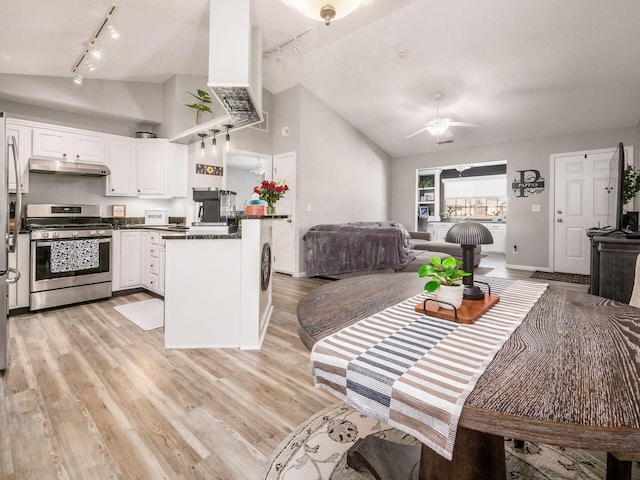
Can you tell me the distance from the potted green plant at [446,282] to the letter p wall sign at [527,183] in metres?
6.21

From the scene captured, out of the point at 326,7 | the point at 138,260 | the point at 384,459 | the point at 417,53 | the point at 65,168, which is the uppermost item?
the point at 417,53

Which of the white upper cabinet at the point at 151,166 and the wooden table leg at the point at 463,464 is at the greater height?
the white upper cabinet at the point at 151,166

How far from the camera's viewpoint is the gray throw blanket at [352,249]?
4.50 meters

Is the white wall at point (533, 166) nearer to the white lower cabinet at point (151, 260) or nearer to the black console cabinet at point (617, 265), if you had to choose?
the black console cabinet at point (617, 265)

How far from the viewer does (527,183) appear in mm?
6062

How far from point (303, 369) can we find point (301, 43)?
13.2ft

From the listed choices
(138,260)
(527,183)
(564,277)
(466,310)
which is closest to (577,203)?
(527,183)

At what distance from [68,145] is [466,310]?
473 centimetres

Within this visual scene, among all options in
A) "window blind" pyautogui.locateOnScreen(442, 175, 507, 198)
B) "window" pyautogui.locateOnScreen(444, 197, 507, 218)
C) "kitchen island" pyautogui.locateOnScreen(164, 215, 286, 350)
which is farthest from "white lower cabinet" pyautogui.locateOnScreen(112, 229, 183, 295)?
"window blind" pyautogui.locateOnScreen(442, 175, 507, 198)

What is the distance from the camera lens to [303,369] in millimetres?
2156

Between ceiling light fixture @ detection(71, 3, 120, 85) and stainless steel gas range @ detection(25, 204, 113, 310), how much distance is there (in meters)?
1.58

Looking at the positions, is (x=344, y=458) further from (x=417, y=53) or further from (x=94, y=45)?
(x=417, y=53)

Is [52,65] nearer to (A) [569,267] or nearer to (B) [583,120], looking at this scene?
(B) [583,120]

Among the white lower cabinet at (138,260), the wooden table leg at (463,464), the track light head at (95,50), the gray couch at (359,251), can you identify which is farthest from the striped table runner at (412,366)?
the track light head at (95,50)
